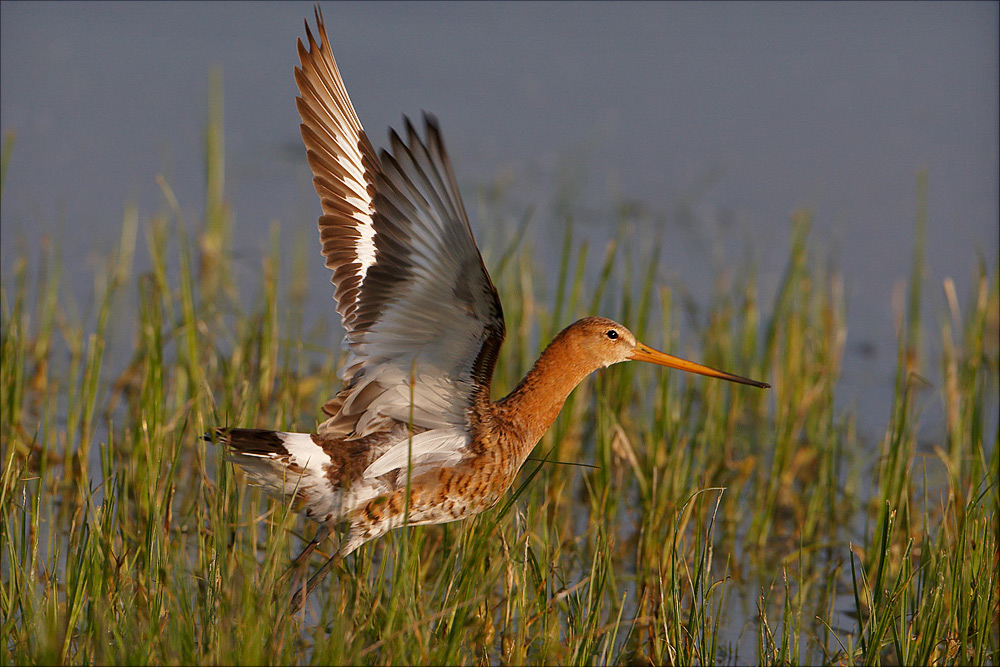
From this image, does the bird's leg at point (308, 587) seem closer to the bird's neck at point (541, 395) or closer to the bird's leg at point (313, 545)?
the bird's leg at point (313, 545)

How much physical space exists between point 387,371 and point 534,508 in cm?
103

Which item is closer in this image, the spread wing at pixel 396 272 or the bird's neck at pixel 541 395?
the spread wing at pixel 396 272

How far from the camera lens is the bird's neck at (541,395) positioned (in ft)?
14.3

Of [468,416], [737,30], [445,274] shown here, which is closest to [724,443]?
[468,416]

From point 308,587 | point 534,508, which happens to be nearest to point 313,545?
point 308,587

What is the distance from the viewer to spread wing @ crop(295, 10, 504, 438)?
3.71 metres

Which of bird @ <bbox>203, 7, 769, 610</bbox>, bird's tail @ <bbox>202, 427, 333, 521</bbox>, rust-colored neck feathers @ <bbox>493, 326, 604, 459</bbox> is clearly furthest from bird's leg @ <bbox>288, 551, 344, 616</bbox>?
rust-colored neck feathers @ <bbox>493, 326, 604, 459</bbox>

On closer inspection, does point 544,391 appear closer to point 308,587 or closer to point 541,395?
point 541,395

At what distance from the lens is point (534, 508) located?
15.5 ft

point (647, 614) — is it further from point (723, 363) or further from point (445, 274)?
point (723, 363)

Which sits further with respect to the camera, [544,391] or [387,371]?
[544,391]

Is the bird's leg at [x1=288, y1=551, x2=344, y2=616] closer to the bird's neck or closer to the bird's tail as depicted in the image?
the bird's tail

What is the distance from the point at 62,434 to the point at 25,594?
263 centimetres

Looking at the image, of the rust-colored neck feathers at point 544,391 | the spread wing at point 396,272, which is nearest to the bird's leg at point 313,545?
the spread wing at point 396,272
